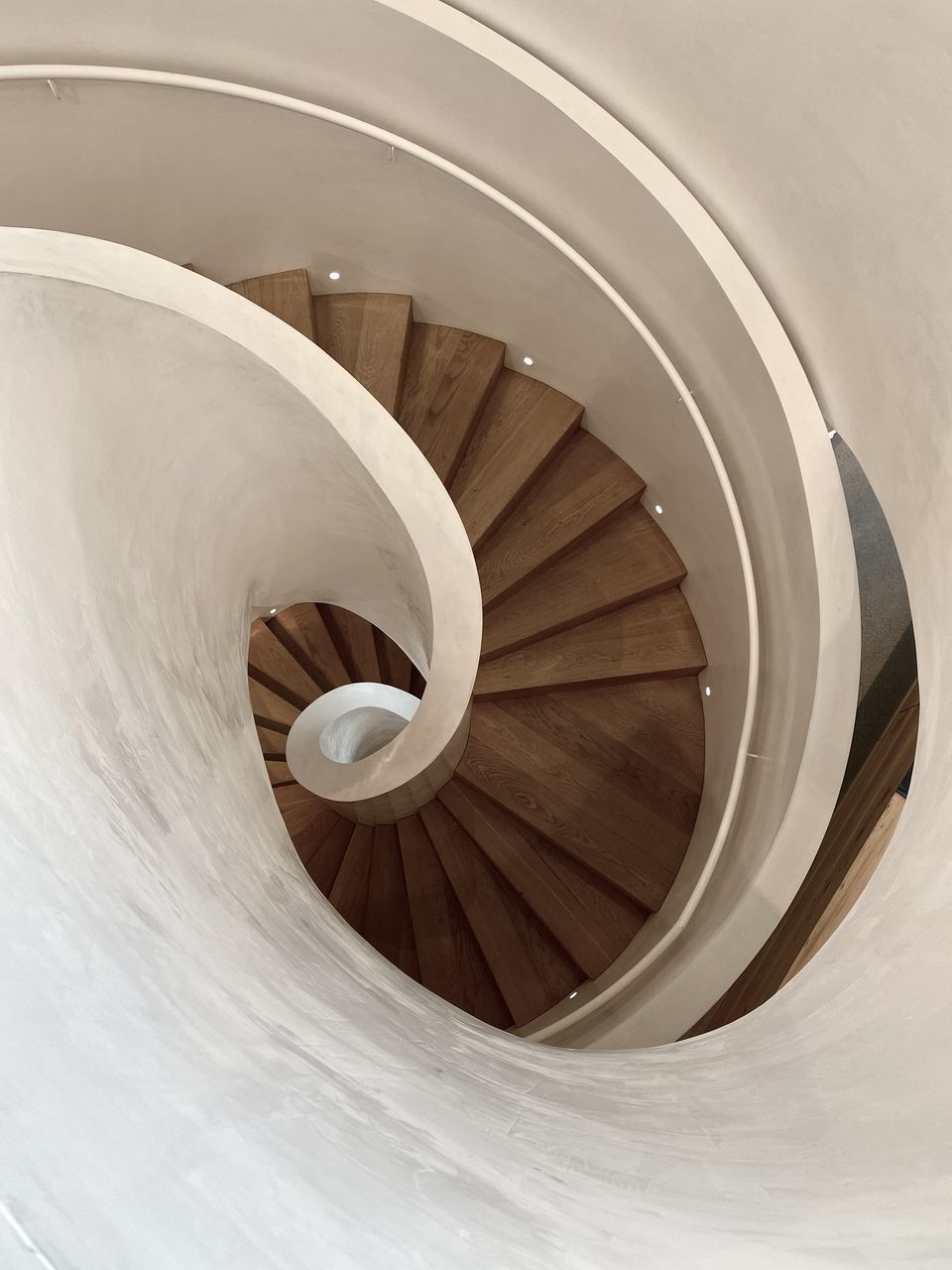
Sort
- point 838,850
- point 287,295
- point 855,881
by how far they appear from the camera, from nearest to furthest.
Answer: point 855,881 → point 838,850 → point 287,295

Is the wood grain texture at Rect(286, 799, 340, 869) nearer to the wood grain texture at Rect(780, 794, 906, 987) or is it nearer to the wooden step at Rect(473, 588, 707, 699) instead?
the wooden step at Rect(473, 588, 707, 699)

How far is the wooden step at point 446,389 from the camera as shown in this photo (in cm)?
501

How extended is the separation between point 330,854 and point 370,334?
313 centimetres

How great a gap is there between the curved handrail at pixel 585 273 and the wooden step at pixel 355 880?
4.77ft

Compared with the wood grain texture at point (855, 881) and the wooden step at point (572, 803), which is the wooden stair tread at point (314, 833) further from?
the wood grain texture at point (855, 881)

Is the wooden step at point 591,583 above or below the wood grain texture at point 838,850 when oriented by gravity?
above

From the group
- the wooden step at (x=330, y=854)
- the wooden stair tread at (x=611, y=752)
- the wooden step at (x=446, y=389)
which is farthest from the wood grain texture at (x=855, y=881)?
the wooden step at (x=446, y=389)

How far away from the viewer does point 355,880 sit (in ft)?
16.6

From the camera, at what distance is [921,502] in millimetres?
2615

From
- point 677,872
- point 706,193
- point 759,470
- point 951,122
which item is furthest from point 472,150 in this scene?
point 677,872

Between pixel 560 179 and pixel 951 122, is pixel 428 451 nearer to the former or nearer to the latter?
pixel 560 179

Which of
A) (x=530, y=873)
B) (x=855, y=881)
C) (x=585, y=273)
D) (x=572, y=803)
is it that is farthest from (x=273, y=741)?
(x=855, y=881)

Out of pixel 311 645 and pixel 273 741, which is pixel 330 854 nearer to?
pixel 273 741

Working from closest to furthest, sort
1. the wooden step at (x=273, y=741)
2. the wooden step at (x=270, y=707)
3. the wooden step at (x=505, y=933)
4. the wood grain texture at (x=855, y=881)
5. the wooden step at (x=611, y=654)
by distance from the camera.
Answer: the wood grain texture at (x=855, y=881) → the wooden step at (x=505, y=933) → the wooden step at (x=611, y=654) → the wooden step at (x=270, y=707) → the wooden step at (x=273, y=741)
